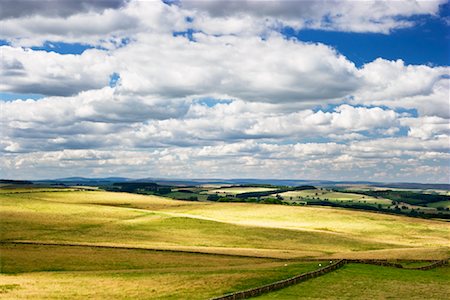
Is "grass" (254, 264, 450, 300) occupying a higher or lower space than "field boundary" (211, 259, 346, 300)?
lower

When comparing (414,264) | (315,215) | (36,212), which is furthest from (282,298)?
(315,215)

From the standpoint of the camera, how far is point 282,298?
39812mm

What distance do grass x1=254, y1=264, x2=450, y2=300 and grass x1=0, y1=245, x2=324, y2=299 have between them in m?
3.51

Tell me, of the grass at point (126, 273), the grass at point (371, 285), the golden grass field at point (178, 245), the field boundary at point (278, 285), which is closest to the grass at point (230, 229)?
the golden grass field at point (178, 245)

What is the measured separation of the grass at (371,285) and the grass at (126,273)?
3507 mm

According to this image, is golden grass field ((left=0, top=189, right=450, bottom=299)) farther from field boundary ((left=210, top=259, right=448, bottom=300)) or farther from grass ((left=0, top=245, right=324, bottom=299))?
field boundary ((left=210, top=259, right=448, bottom=300))

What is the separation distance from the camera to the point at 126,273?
173 ft

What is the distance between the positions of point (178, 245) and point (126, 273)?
2925cm

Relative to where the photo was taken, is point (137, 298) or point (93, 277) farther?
point (93, 277)

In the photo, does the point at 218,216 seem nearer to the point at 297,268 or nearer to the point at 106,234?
the point at 106,234

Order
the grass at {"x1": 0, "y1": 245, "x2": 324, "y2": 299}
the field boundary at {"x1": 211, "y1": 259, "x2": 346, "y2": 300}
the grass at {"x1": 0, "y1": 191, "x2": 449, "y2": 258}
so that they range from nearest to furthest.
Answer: the field boundary at {"x1": 211, "y1": 259, "x2": 346, "y2": 300}, the grass at {"x1": 0, "y1": 245, "x2": 324, "y2": 299}, the grass at {"x1": 0, "y1": 191, "x2": 449, "y2": 258}

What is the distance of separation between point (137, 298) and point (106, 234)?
53806 millimetres

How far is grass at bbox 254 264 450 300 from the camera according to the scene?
139ft

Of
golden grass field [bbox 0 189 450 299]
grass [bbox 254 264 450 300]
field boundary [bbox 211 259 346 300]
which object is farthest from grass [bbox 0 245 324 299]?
grass [bbox 254 264 450 300]
